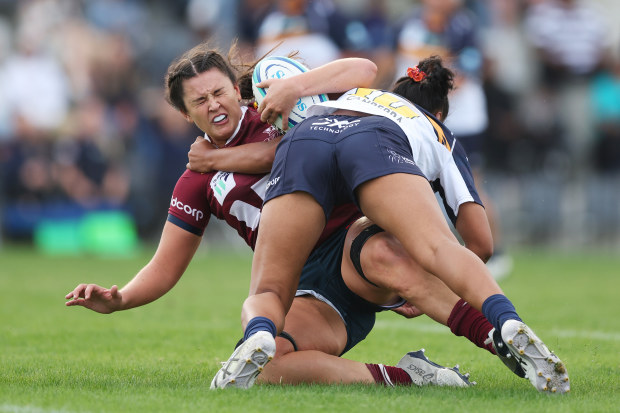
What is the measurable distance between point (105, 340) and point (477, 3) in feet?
37.8

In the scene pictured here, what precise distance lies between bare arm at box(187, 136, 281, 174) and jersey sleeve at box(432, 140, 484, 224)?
2.58 ft

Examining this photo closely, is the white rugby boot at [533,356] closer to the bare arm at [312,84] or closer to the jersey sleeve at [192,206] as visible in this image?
the bare arm at [312,84]

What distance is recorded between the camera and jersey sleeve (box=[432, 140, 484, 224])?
4.22 meters

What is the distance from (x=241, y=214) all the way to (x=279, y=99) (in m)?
0.61

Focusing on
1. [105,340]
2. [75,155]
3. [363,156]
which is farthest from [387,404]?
[75,155]

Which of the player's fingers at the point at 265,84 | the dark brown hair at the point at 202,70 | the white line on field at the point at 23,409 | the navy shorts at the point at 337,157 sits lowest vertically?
the white line on field at the point at 23,409

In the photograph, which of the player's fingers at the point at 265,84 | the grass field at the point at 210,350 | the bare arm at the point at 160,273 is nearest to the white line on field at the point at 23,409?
the grass field at the point at 210,350

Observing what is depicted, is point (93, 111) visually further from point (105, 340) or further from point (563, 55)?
point (105, 340)

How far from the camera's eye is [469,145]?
32.0 feet

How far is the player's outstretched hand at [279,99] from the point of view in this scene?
442 centimetres

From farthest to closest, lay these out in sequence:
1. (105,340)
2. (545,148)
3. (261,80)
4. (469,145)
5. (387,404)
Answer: (545,148), (469,145), (105,340), (261,80), (387,404)

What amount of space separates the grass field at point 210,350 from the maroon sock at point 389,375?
0.67 feet

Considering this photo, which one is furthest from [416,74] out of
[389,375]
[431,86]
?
[389,375]

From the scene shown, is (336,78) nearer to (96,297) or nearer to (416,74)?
(416,74)
